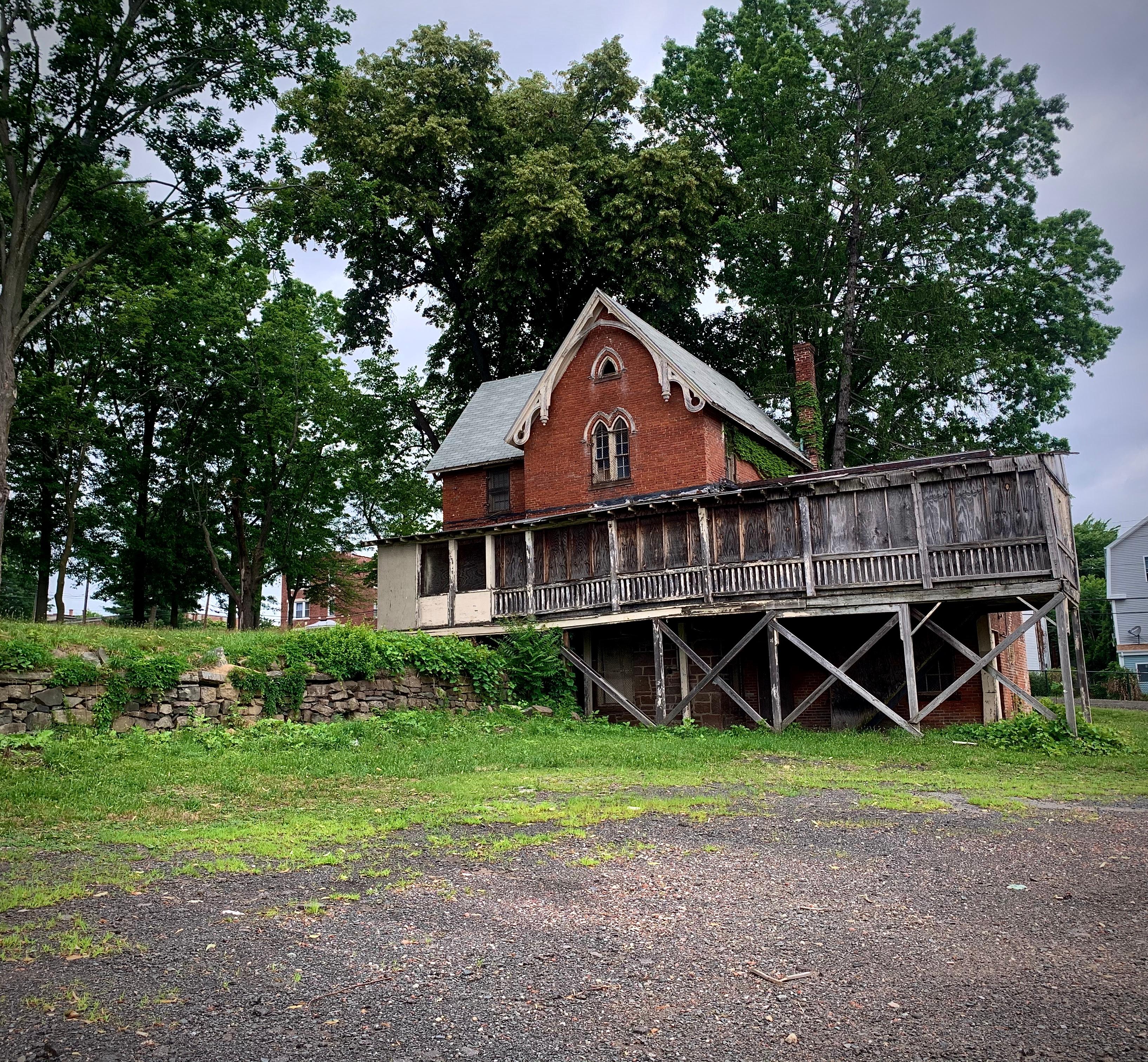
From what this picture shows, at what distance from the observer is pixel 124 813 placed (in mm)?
11008

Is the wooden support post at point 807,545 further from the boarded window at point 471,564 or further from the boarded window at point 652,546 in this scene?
the boarded window at point 471,564

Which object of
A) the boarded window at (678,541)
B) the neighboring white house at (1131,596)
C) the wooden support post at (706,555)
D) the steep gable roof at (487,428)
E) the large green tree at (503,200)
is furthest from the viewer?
the neighboring white house at (1131,596)

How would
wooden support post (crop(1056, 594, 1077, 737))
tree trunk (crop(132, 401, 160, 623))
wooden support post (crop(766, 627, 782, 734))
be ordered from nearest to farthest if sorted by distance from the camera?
wooden support post (crop(1056, 594, 1077, 737)) < wooden support post (crop(766, 627, 782, 734)) < tree trunk (crop(132, 401, 160, 623))

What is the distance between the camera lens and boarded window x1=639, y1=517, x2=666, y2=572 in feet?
79.3

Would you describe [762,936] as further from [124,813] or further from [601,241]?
[601,241]

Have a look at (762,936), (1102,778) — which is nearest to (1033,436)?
(1102,778)

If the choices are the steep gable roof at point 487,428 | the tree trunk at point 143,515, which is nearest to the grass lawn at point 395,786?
the steep gable roof at point 487,428

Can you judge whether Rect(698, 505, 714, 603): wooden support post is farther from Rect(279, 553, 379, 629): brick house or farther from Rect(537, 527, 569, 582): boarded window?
Rect(279, 553, 379, 629): brick house

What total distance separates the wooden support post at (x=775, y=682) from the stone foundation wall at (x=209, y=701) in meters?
6.80

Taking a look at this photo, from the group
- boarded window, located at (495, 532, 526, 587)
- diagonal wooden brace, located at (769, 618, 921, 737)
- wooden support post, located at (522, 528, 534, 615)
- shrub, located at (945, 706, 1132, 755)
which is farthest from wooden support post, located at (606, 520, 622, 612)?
shrub, located at (945, 706, 1132, 755)

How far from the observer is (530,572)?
26.2 metres

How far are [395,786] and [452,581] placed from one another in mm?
14507

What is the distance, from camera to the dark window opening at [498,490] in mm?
31781

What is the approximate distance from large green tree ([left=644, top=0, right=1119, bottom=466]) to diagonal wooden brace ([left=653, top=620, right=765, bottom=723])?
49.8 feet
